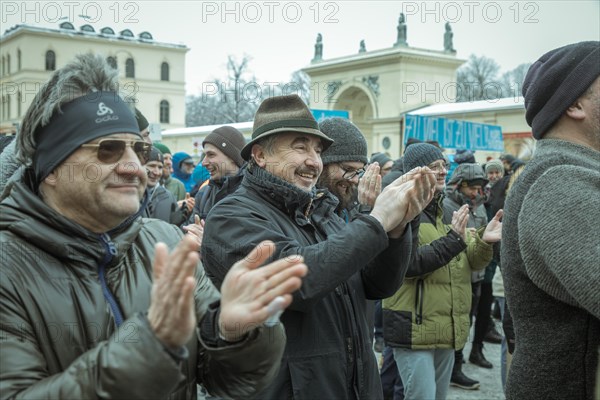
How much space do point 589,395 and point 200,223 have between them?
255 cm

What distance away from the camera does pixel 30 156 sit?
1990 millimetres

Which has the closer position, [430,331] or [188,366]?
[188,366]

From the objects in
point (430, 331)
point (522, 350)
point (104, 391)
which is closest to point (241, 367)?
point (104, 391)

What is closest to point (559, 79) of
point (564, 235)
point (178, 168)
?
point (564, 235)

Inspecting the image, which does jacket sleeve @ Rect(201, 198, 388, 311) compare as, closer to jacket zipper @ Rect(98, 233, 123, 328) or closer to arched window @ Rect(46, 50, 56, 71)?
jacket zipper @ Rect(98, 233, 123, 328)

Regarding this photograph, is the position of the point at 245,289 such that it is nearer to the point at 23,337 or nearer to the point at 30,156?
the point at 23,337

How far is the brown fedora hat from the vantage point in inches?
124

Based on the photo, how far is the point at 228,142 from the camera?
5.82 meters

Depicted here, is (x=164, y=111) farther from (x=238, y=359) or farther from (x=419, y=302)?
(x=238, y=359)

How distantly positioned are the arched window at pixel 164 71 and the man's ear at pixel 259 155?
6571 cm

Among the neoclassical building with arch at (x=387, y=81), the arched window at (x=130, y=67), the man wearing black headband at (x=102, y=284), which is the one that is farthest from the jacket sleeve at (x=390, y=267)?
the arched window at (x=130, y=67)

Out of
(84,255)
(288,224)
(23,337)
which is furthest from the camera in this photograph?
(288,224)

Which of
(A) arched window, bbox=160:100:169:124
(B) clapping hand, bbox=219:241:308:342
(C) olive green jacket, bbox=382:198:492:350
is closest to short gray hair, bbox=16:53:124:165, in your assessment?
(B) clapping hand, bbox=219:241:308:342

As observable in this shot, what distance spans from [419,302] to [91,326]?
3.12 meters
